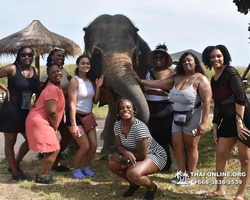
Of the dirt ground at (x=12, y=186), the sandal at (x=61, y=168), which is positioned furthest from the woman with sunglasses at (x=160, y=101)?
the dirt ground at (x=12, y=186)

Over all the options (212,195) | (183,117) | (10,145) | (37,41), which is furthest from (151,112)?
(37,41)

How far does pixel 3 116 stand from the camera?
4.47 metres

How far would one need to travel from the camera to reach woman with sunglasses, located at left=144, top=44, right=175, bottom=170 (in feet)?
15.5

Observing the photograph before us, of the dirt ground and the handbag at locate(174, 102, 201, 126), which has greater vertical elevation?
the handbag at locate(174, 102, 201, 126)

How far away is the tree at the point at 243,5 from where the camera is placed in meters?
5.48

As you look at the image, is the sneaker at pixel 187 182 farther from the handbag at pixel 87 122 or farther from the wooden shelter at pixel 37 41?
the wooden shelter at pixel 37 41

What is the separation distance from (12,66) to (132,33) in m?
2.25

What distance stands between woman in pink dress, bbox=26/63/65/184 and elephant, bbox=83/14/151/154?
2.80ft

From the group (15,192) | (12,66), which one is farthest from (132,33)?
(15,192)

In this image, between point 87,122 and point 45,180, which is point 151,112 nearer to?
point 87,122

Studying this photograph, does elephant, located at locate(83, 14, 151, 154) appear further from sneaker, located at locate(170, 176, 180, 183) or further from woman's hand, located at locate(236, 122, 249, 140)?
woman's hand, located at locate(236, 122, 249, 140)

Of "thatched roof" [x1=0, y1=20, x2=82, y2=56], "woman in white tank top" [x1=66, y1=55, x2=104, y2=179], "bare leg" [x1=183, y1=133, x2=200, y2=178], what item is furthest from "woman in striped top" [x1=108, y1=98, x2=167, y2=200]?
"thatched roof" [x1=0, y1=20, x2=82, y2=56]

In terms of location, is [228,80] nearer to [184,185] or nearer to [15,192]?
[184,185]

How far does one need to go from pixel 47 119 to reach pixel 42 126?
0.44ft
